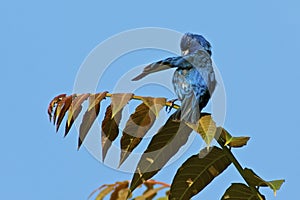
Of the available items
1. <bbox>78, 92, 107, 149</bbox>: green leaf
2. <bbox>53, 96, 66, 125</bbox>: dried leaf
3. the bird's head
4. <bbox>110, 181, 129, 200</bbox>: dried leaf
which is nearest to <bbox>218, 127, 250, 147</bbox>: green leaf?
<bbox>78, 92, 107, 149</bbox>: green leaf

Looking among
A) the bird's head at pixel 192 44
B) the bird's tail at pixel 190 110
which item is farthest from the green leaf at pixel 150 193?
the bird's tail at pixel 190 110

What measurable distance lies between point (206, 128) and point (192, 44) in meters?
0.93

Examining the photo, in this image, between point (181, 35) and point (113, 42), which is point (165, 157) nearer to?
point (113, 42)

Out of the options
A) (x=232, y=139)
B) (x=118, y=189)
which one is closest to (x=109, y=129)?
(x=232, y=139)

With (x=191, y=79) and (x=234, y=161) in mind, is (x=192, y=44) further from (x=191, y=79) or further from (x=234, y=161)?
(x=234, y=161)

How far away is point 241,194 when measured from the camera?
2117 millimetres

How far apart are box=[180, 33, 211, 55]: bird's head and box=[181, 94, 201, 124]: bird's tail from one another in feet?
1.46

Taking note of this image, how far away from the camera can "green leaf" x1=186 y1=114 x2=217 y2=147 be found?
1970 millimetres

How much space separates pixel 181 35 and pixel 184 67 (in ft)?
1.62

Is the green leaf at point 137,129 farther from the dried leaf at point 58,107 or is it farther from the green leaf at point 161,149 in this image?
the dried leaf at point 58,107

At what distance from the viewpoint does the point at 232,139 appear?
6.77 ft

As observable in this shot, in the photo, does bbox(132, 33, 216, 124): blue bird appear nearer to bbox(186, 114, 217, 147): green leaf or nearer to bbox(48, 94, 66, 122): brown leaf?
bbox(186, 114, 217, 147): green leaf

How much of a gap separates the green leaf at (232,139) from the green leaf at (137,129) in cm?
23

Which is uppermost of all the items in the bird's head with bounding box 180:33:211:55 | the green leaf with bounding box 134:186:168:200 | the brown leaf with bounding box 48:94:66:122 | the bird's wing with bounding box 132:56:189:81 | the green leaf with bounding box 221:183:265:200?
the bird's head with bounding box 180:33:211:55
